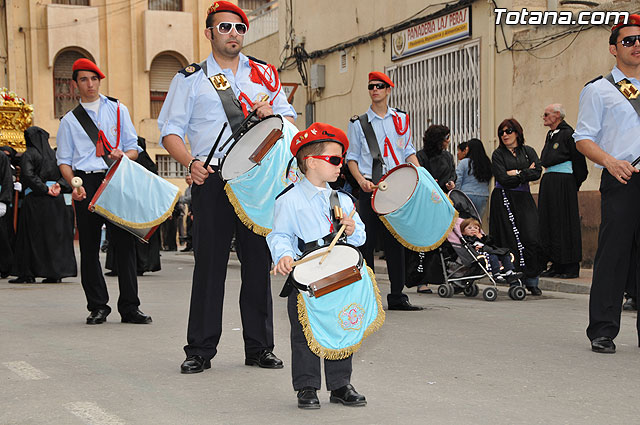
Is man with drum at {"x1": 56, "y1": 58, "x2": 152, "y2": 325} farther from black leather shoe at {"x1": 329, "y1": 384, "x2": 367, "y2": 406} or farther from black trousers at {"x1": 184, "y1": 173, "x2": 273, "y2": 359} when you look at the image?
black leather shoe at {"x1": 329, "y1": 384, "x2": 367, "y2": 406}

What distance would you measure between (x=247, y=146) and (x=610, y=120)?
2.76m

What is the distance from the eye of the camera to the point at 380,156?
9.19 meters

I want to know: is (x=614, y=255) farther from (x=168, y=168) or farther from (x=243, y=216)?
(x=168, y=168)

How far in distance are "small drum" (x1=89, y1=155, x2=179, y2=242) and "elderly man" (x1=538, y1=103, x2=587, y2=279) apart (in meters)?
5.55

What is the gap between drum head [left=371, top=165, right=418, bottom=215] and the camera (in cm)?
827

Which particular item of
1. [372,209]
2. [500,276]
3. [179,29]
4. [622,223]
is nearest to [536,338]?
[622,223]

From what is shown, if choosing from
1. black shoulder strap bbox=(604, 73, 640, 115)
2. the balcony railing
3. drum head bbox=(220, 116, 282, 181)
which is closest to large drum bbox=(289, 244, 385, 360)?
Result: drum head bbox=(220, 116, 282, 181)

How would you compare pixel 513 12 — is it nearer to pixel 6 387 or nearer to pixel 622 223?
pixel 622 223

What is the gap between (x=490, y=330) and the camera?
7.84 m

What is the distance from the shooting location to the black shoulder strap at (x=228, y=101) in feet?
19.7

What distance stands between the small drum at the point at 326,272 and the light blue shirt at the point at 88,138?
13.3 feet

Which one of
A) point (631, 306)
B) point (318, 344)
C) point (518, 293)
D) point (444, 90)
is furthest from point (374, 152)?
point (444, 90)

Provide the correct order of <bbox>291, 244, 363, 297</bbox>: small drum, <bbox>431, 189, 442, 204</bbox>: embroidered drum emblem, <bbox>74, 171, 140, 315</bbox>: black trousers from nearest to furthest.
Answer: <bbox>291, 244, 363, 297</bbox>: small drum < <bbox>74, 171, 140, 315</bbox>: black trousers < <bbox>431, 189, 442, 204</bbox>: embroidered drum emblem

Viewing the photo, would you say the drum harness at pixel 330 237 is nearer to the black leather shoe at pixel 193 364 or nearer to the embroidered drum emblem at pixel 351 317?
the embroidered drum emblem at pixel 351 317
